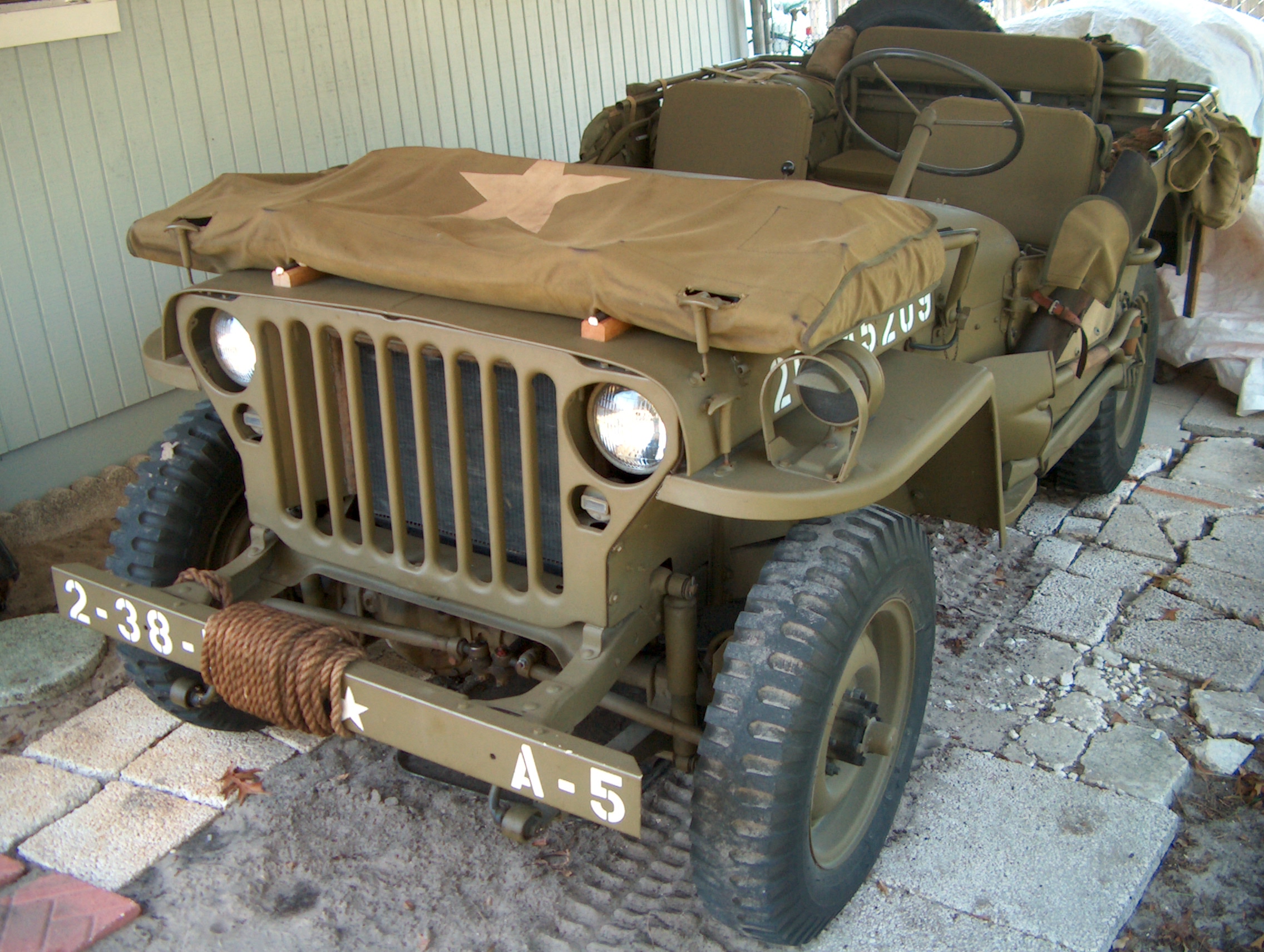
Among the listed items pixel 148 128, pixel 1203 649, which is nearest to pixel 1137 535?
pixel 1203 649

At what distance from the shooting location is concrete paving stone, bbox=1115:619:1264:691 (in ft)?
11.8

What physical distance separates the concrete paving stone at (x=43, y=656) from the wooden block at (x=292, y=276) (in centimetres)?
148

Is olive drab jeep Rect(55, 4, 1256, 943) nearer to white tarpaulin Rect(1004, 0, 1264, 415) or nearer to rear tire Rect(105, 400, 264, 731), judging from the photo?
rear tire Rect(105, 400, 264, 731)

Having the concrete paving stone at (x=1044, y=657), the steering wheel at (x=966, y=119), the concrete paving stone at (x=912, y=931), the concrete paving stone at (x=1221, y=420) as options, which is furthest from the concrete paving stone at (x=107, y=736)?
the concrete paving stone at (x=1221, y=420)

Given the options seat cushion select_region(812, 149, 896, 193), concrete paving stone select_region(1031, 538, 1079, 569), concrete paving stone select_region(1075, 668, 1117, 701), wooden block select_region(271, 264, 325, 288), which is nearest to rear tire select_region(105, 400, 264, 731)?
wooden block select_region(271, 264, 325, 288)

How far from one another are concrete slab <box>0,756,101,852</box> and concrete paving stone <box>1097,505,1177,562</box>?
11.6 feet

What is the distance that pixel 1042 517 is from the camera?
15.3ft

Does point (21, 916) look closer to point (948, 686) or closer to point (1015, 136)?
point (948, 686)

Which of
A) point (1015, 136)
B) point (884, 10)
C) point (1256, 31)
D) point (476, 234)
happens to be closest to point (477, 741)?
point (476, 234)

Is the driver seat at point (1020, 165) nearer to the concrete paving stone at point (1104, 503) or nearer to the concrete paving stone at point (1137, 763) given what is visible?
the concrete paving stone at point (1104, 503)

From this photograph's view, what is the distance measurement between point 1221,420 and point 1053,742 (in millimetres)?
3082

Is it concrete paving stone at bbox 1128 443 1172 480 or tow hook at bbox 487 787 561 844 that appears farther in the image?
concrete paving stone at bbox 1128 443 1172 480

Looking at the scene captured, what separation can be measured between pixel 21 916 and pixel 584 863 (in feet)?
4.15

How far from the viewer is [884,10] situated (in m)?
5.35
